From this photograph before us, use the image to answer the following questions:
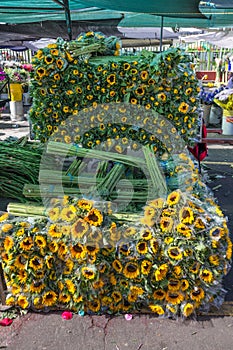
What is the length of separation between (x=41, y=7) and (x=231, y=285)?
24.3 feet

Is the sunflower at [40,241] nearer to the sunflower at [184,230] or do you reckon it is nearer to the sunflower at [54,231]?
the sunflower at [54,231]

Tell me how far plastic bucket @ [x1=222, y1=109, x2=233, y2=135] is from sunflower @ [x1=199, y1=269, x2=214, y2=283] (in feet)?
22.3

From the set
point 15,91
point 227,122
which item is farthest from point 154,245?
point 15,91

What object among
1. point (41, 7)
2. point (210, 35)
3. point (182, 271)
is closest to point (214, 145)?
point (41, 7)

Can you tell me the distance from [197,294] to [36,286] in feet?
4.11

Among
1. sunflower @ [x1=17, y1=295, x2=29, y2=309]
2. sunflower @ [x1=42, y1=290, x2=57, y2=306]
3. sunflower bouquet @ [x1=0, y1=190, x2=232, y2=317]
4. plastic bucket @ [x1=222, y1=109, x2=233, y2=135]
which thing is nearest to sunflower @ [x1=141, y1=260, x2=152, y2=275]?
sunflower bouquet @ [x1=0, y1=190, x2=232, y2=317]

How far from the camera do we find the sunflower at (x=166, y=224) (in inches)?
105

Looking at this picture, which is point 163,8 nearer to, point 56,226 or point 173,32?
point 56,226

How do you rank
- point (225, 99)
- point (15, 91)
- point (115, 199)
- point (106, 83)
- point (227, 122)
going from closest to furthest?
point (115, 199) < point (106, 83) < point (225, 99) < point (227, 122) < point (15, 91)

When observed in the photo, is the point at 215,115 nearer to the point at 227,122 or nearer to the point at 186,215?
the point at 227,122

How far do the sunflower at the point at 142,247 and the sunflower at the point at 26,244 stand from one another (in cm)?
82

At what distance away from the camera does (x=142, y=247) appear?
2.66 m

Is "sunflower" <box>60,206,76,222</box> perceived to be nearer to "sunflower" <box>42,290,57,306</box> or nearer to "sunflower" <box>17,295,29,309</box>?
"sunflower" <box>42,290,57,306</box>

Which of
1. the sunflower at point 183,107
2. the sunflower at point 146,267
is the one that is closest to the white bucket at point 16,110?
the sunflower at point 183,107
